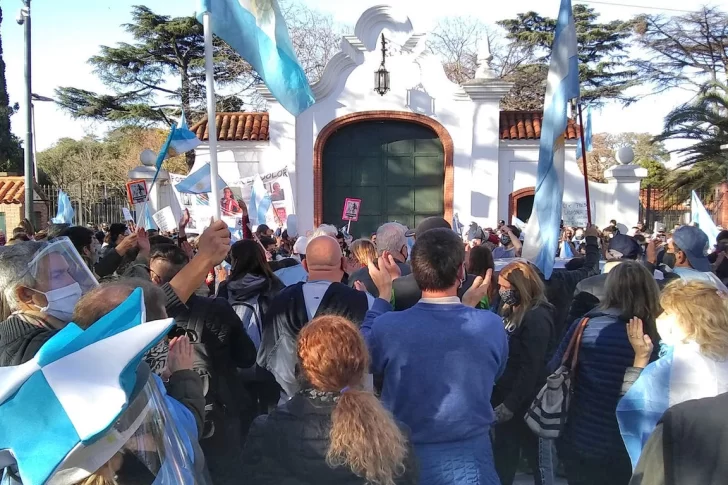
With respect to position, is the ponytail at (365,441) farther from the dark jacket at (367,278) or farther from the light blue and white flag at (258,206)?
the light blue and white flag at (258,206)

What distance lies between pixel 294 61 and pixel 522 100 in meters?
33.8

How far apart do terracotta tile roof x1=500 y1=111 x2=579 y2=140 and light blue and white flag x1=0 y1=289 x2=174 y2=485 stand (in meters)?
16.9

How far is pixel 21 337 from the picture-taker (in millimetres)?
2469

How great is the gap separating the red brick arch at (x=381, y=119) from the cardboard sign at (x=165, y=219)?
4.85 metres

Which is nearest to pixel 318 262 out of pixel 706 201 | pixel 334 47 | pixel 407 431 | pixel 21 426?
pixel 407 431

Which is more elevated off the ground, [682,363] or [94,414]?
[94,414]

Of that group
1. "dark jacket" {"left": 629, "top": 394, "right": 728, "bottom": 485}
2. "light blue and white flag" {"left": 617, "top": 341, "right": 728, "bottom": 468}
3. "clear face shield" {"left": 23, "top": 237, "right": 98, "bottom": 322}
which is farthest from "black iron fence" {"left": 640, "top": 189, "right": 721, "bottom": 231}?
"clear face shield" {"left": 23, "top": 237, "right": 98, "bottom": 322}

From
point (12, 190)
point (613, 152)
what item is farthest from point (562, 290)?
point (613, 152)

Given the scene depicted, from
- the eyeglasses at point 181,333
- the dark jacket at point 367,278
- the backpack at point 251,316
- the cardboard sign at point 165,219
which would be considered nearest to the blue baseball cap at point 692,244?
the dark jacket at point 367,278

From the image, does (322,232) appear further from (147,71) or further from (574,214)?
(147,71)

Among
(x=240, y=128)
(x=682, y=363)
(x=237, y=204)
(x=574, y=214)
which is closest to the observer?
(x=682, y=363)

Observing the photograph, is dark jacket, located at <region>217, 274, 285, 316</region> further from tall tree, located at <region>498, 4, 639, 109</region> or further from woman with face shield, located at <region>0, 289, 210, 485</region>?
tall tree, located at <region>498, 4, 639, 109</region>

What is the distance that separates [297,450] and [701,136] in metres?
24.2

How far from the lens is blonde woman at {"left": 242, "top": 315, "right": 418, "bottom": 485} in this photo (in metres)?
2.24
